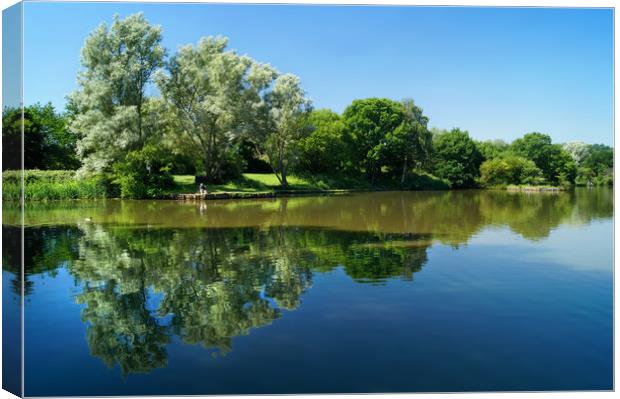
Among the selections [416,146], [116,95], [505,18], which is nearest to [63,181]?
[116,95]

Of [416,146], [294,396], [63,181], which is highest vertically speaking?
[416,146]

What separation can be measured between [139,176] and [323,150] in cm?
2338

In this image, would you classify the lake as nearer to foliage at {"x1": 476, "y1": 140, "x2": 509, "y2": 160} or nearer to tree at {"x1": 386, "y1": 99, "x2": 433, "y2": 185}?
tree at {"x1": 386, "y1": 99, "x2": 433, "y2": 185}

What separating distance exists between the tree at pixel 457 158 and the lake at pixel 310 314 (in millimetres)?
50151

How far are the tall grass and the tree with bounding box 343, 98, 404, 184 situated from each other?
103ft

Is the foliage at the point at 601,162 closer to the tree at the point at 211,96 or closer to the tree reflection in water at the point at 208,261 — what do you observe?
the tree reflection in water at the point at 208,261

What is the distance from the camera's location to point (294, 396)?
5.06m

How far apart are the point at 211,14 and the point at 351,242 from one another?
30.9 feet

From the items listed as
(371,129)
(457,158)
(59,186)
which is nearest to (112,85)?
(59,186)

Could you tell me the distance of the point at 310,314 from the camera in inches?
308

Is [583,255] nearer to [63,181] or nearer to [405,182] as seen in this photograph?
[63,181]

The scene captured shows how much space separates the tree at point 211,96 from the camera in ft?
132

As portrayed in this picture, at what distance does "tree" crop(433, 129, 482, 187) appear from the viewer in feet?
215

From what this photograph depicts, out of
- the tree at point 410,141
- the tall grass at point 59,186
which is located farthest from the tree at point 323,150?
the tall grass at point 59,186
